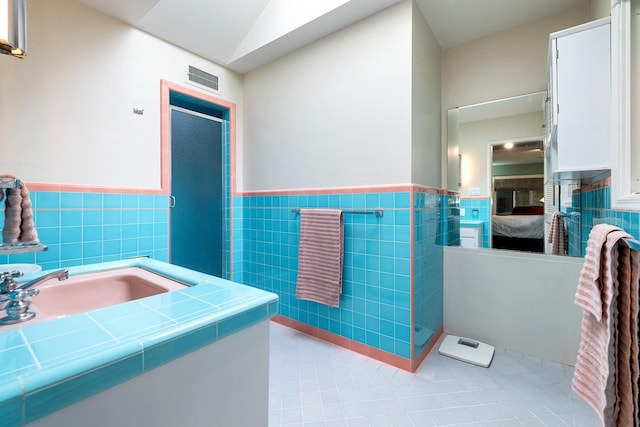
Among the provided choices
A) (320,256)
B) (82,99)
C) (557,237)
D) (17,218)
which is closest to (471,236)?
(557,237)

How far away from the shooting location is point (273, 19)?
212 cm

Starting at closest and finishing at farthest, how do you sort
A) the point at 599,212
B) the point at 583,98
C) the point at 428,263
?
1. the point at 583,98
2. the point at 599,212
3. the point at 428,263

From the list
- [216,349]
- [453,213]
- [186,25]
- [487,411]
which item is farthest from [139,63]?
[487,411]

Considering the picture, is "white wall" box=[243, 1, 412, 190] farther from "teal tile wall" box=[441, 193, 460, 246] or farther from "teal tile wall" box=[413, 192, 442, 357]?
"teal tile wall" box=[441, 193, 460, 246]

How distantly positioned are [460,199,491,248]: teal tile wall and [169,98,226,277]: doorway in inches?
81.8

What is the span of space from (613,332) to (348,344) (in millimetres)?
1434

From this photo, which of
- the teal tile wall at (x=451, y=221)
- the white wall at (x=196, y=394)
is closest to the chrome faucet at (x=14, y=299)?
the white wall at (x=196, y=394)

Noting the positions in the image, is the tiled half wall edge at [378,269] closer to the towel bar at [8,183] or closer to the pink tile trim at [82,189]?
the pink tile trim at [82,189]

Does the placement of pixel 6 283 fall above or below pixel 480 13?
below

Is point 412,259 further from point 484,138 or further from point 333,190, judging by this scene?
point 484,138

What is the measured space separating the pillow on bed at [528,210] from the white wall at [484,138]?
204mm

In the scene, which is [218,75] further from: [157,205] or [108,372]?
[108,372]

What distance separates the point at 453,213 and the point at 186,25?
2.48 meters

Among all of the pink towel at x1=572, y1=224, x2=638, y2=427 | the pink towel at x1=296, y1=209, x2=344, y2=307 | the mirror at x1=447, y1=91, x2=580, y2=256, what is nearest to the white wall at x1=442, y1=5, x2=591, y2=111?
the mirror at x1=447, y1=91, x2=580, y2=256
